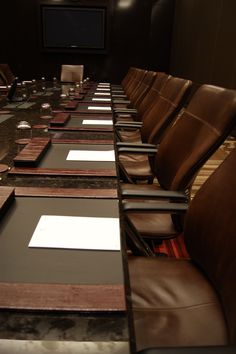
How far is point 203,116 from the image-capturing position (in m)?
1.16

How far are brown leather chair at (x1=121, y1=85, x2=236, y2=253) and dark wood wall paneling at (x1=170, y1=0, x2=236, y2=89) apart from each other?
3.31 meters

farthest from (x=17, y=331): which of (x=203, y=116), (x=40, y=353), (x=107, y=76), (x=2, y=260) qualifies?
(x=107, y=76)

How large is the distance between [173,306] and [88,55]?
734 centimetres

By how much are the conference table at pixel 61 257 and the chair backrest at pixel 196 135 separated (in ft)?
0.85

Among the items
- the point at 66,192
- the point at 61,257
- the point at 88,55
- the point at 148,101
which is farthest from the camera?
the point at 88,55

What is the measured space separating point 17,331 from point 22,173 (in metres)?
0.60

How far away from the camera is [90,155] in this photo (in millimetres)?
1191

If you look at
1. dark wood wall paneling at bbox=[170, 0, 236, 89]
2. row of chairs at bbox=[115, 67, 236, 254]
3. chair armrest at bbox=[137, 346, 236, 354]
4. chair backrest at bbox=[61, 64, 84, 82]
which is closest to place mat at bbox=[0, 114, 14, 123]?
row of chairs at bbox=[115, 67, 236, 254]

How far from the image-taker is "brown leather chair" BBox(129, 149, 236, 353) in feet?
2.39

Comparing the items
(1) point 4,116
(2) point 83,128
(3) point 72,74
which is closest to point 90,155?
(2) point 83,128

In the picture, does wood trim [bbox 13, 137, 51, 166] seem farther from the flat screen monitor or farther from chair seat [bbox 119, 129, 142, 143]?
the flat screen monitor

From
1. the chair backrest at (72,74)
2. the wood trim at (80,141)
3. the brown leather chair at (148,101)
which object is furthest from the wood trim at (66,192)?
the chair backrest at (72,74)

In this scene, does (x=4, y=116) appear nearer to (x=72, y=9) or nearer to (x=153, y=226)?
(x=153, y=226)

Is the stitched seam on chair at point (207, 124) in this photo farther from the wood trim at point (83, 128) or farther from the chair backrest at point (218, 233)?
the wood trim at point (83, 128)
